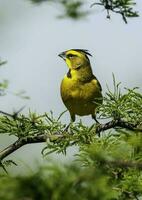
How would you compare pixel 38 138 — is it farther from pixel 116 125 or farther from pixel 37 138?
pixel 116 125

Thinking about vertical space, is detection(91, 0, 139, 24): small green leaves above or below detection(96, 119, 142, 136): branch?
above

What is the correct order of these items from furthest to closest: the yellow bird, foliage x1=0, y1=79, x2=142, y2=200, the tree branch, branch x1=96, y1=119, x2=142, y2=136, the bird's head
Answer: the bird's head, the yellow bird, the tree branch, branch x1=96, y1=119, x2=142, y2=136, foliage x1=0, y1=79, x2=142, y2=200

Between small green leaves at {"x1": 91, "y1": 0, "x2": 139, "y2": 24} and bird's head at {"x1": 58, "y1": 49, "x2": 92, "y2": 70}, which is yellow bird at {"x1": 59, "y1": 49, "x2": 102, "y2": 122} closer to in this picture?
bird's head at {"x1": 58, "y1": 49, "x2": 92, "y2": 70}

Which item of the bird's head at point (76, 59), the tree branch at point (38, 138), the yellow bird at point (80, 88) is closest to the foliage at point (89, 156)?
the tree branch at point (38, 138)

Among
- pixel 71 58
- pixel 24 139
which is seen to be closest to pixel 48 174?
pixel 24 139

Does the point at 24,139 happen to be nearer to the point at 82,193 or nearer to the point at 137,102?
the point at 137,102

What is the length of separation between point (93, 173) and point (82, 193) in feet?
0.15

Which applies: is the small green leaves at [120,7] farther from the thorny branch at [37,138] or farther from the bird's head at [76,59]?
the bird's head at [76,59]

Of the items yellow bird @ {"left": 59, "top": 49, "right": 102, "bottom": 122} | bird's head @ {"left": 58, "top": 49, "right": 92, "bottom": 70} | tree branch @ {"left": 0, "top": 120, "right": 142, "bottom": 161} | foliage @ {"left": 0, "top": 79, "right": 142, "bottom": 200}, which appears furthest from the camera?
bird's head @ {"left": 58, "top": 49, "right": 92, "bottom": 70}

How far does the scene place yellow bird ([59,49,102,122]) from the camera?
4973 millimetres

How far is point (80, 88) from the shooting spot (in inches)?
202

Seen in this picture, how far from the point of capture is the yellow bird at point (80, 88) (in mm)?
4973

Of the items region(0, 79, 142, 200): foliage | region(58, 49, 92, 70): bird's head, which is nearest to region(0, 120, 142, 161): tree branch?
region(0, 79, 142, 200): foliage

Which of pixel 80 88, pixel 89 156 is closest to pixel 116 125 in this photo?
pixel 89 156
